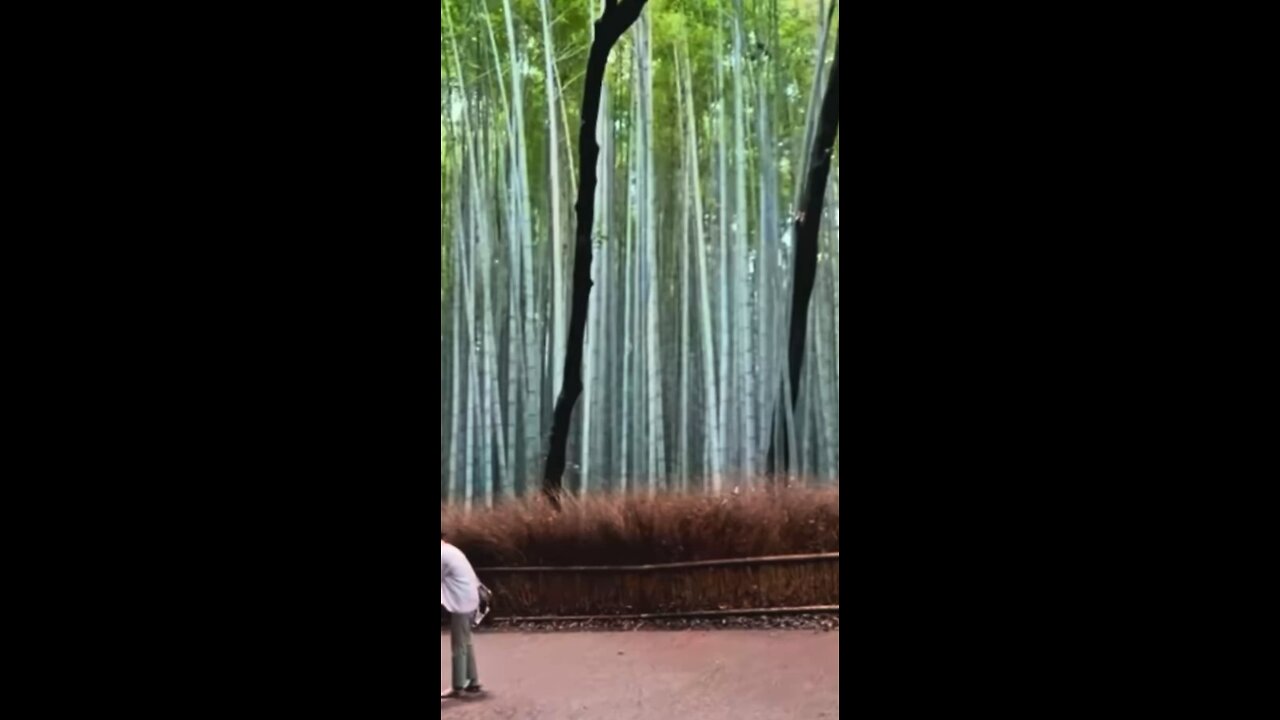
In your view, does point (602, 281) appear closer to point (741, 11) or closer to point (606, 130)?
point (606, 130)

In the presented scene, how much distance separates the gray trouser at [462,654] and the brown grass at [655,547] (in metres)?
0.09

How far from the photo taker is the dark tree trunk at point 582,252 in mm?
2201

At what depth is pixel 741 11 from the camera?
220 cm

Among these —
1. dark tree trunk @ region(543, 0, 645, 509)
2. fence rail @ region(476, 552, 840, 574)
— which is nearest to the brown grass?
fence rail @ region(476, 552, 840, 574)

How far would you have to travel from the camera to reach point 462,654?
2.10m

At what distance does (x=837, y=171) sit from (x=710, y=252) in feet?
1.16

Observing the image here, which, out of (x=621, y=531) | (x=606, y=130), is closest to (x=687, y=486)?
(x=621, y=531)

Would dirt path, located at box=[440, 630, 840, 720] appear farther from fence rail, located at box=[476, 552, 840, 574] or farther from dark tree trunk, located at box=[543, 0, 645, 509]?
dark tree trunk, located at box=[543, 0, 645, 509]

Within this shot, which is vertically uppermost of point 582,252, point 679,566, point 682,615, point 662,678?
point 582,252

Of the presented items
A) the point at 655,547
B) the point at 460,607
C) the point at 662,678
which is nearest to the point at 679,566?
the point at 655,547

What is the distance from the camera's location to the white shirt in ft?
6.99

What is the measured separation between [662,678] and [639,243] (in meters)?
1.01

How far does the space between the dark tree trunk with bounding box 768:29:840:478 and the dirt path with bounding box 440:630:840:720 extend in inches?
16.2

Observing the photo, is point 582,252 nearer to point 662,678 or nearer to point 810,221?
point 810,221
